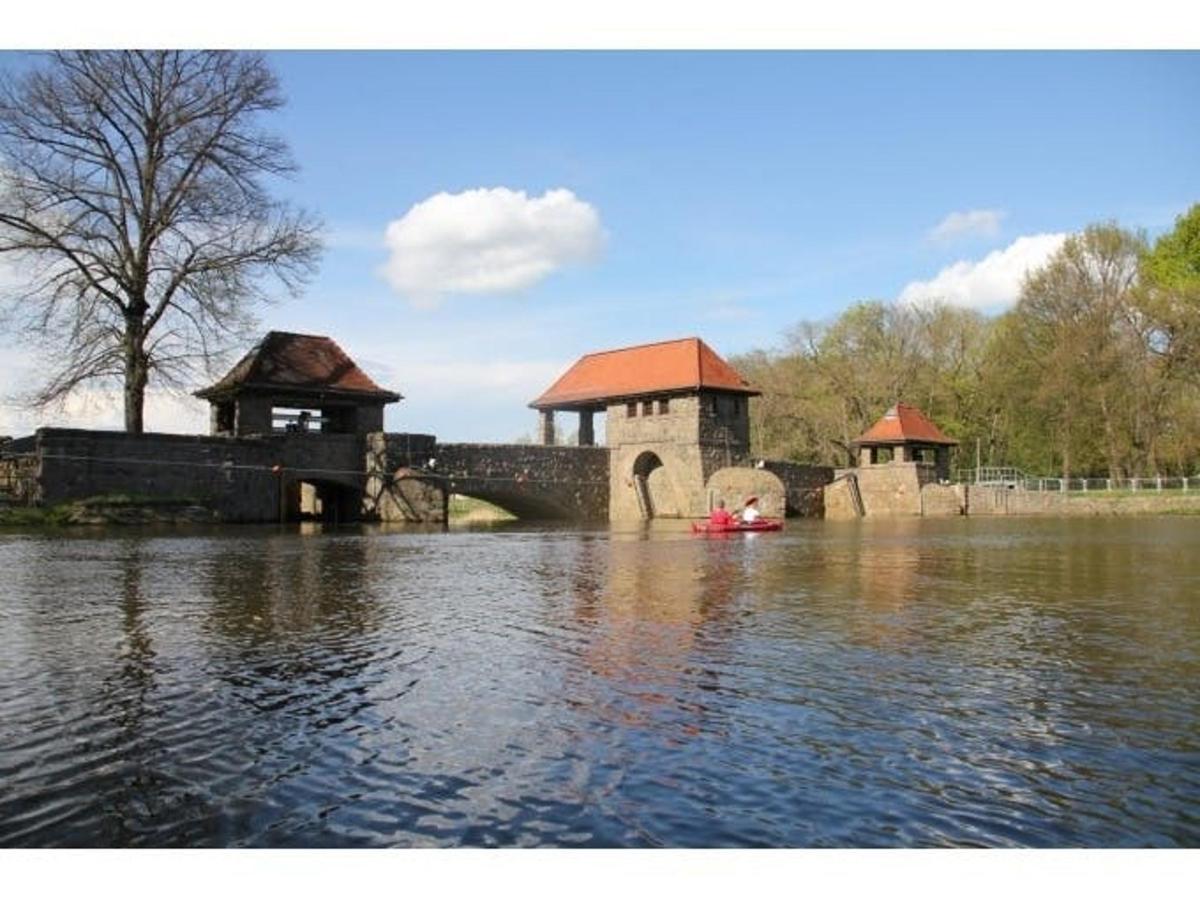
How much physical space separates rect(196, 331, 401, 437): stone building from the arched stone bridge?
1.83m

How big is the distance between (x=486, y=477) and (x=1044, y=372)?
26.6 meters

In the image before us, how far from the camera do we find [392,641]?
9.45 meters

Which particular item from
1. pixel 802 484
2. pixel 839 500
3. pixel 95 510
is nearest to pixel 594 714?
pixel 95 510

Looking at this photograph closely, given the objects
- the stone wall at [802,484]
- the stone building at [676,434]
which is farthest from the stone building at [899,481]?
the stone building at [676,434]

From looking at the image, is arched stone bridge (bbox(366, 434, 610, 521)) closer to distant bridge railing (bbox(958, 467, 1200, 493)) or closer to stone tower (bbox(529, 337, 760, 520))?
stone tower (bbox(529, 337, 760, 520))

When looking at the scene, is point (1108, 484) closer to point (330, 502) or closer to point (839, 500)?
point (839, 500)

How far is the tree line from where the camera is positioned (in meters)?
46.5

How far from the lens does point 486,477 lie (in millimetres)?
40750

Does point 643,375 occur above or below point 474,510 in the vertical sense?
above

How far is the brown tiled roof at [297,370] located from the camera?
3562 centimetres

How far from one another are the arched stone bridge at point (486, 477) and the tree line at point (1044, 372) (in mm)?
19434

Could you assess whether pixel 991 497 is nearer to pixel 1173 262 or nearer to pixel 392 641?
pixel 1173 262

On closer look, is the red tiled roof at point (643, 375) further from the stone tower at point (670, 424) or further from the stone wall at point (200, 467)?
the stone wall at point (200, 467)

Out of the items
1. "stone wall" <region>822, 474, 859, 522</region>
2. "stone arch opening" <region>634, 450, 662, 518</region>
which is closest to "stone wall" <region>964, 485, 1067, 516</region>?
"stone wall" <region>822, 474, 859, 522</region>
